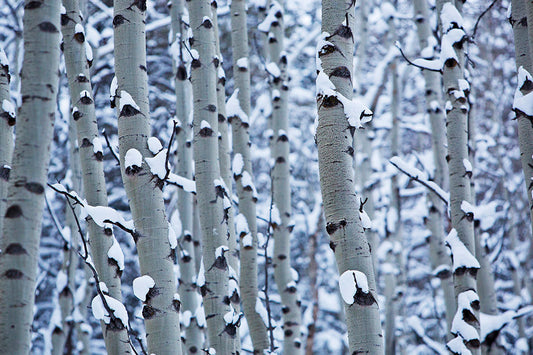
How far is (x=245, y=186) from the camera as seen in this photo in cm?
364

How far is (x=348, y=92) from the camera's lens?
2.14 m

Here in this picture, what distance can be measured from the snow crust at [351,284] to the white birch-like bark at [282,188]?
7.04ft

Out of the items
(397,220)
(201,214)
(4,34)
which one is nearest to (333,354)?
(397,220)

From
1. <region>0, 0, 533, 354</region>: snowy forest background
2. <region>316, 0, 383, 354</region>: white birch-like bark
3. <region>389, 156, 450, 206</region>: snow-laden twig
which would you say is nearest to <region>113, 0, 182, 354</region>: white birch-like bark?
<region>316, 0, 383, 354</region>: white birch-like bark

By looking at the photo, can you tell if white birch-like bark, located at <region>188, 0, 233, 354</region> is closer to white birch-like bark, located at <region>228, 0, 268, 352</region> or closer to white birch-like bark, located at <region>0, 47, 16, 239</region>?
white birch-like bark, located at <region>228, 0, 268, 352</region>

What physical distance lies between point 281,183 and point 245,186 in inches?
23.5

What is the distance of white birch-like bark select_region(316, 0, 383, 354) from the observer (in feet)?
6.10

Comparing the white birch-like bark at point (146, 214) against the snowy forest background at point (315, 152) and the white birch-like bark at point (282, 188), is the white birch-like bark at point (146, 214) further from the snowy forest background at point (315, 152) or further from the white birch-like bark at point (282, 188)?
the snowy forest background at point (315, 152)

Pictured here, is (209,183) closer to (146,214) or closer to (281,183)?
(146,214)

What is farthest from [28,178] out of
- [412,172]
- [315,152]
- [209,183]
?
[315,152]

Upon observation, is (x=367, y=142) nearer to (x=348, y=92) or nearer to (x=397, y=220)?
(x=397, y=220)

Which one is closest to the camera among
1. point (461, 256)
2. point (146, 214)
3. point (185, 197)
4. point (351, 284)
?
point (351, 284)

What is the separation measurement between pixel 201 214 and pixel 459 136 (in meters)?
1.54

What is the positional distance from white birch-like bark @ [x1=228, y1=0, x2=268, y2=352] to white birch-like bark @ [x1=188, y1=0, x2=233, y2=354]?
0.59 meters
